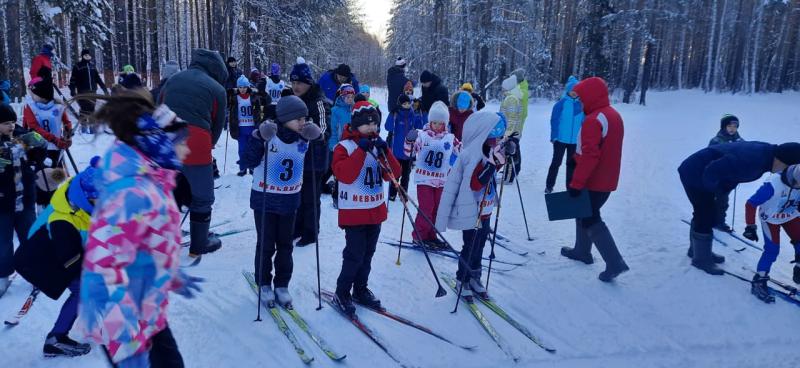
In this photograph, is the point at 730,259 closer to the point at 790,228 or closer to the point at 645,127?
the point at 790,228

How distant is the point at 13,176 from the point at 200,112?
156cm

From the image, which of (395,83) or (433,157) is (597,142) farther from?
(395,83)

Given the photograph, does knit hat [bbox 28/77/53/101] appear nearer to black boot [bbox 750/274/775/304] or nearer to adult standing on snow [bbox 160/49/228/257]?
adult standing on snow [bbox 160/49/228/257]

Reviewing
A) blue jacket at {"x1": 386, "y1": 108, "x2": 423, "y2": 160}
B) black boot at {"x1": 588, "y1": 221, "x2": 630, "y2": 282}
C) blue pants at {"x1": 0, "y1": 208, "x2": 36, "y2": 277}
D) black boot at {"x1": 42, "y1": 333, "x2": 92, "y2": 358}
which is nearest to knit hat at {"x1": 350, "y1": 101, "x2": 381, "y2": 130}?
black boot at {"x1": 42, "y1": 333, "x2": 92, "y2": 358}

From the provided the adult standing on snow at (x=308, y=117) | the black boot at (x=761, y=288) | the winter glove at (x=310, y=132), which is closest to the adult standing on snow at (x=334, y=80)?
the adult standing on snow at (x=308, y=117)

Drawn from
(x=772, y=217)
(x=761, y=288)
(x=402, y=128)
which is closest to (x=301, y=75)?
(x=402, y=128)

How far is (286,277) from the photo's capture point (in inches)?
166

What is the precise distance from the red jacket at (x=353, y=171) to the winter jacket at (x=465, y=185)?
68 centimetres

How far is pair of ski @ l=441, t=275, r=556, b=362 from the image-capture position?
3.79 metres

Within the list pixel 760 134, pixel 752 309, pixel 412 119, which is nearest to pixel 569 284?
pixel 752 309

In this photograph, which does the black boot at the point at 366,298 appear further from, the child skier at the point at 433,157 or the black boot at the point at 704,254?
the black boot at the point at 704,254

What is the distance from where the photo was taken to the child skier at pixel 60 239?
2.29m

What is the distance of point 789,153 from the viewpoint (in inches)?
179

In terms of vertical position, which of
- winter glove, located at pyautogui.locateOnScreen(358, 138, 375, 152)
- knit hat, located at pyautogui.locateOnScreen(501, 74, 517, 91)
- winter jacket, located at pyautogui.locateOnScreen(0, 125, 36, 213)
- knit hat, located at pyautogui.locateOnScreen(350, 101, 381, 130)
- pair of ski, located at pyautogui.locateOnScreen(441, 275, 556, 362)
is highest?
knit hat, located at pyautogui.locateOnScreen(501, 74, 517, 91)
